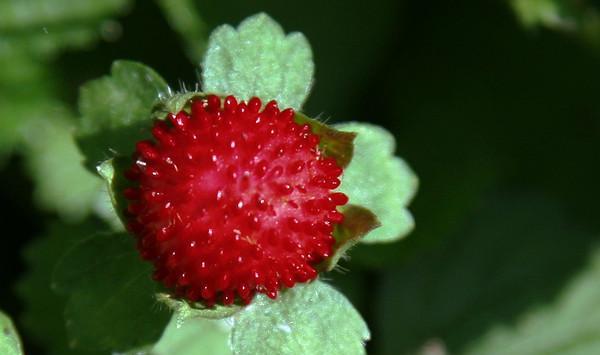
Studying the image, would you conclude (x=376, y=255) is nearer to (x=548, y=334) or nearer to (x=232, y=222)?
(x=548, y=334)

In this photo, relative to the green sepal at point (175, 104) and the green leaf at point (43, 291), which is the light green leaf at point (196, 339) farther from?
the green sepal at point (175, 104)

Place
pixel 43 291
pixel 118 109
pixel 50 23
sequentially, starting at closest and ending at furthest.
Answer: pixel 118 109 < pixel 43 291 < pixel 50 23

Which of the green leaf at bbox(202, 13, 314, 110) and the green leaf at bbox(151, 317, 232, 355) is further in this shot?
the green leaf at bbox(151, 317, 232, 355)

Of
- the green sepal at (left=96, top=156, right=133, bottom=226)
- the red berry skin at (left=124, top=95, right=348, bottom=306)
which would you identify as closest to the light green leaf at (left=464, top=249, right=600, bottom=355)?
the red berry skin at (left=124, top=95, right=348, bottom=306)

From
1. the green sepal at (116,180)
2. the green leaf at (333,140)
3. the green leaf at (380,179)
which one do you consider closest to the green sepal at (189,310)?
the green sepal at (116,180)

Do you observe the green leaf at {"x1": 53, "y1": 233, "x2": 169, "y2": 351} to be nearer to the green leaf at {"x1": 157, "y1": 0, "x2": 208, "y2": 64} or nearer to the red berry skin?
A: the red berry skin

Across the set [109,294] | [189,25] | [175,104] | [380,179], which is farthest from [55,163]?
[175,104]

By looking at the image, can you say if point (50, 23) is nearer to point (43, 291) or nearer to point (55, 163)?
point (55, 163)
